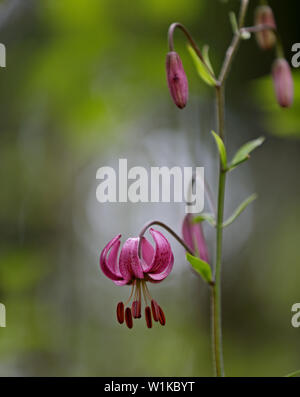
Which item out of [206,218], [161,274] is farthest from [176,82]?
[161,274]

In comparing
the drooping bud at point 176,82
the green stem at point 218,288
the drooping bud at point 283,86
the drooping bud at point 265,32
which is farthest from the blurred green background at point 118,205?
the green stem at point 218,288

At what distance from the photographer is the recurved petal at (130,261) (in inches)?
35.5

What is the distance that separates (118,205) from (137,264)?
2.26 m

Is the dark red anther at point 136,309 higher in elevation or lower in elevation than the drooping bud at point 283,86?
lower

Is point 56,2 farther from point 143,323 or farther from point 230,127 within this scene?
point 143,323

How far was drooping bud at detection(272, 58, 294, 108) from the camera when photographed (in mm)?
1106

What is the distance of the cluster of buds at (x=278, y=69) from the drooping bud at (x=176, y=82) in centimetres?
24

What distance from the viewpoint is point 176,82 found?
930mm

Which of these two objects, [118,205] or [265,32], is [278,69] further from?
[118,205]

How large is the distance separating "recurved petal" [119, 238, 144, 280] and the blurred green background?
143 centimetres

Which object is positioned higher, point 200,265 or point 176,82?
point 176,82

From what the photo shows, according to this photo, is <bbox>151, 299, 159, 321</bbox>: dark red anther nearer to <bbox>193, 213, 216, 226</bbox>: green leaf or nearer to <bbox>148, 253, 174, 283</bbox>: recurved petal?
<bbox>148, 253, 174, 283</bbox>: recurved petal

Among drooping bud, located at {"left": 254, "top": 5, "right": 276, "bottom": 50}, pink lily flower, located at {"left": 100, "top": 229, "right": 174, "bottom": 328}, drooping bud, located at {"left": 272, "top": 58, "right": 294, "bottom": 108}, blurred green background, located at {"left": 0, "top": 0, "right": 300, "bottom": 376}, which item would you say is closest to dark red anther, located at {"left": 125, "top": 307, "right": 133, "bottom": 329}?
pink lily flower, located at {"left": 100, "top": 229, "right": 174, "bottom": 328}

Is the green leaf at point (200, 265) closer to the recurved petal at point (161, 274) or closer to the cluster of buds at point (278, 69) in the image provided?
the recurved petal at point (161, 274)
